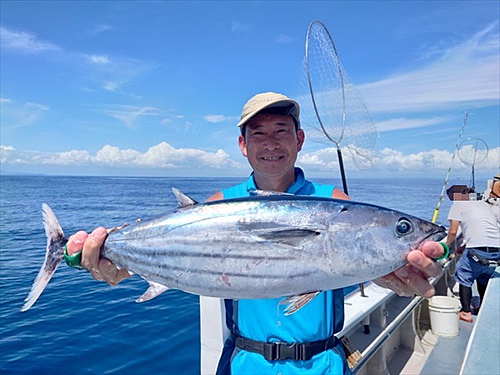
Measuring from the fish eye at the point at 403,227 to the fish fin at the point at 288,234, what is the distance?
39 cm

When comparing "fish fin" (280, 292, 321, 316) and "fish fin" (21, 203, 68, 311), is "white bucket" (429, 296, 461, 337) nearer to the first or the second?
"fish fin" (280, 292, 321, 316)

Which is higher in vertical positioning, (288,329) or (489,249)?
(288,329)

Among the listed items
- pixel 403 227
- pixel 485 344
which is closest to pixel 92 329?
pixel 485 344

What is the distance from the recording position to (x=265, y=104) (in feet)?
7.59

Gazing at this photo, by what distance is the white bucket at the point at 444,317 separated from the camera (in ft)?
20.0

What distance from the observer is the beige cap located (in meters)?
2.32

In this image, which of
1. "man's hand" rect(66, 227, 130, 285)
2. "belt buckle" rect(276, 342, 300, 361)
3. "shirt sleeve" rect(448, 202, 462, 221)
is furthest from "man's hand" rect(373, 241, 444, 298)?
"shirt sleeve" rect(448, 202, 462, 221)

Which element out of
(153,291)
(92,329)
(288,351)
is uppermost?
(153,291)

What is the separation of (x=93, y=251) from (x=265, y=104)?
4.42 feet

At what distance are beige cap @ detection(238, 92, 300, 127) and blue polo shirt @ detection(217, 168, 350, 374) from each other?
53 centimetres

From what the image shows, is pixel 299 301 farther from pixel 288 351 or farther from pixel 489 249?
pixel 489 249

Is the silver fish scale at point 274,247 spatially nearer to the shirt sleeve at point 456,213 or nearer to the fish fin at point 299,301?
the fish fin at point 299,301

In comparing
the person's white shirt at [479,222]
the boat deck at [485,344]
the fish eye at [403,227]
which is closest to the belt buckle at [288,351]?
the fish eye at [403,227]

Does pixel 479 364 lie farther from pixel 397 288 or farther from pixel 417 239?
pixel 417 239
